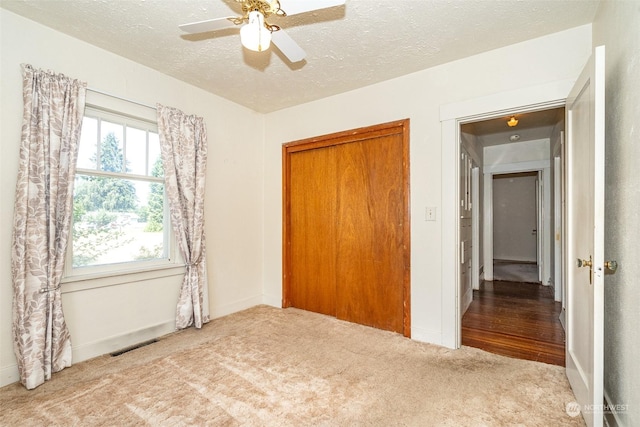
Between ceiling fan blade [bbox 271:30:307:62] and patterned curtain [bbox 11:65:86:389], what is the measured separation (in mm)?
1700

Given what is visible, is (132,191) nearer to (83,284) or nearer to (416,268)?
(83,284)

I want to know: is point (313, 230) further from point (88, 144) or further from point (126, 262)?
point (88, 144)

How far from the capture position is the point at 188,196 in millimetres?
2998

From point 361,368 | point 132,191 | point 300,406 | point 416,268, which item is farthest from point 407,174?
point 132,191

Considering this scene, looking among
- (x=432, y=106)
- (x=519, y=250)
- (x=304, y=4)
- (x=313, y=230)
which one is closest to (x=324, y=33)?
(x=304, y=4)

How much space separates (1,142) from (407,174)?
318 centimetres

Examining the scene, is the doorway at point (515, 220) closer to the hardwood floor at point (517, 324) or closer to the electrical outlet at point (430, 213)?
the hardwood floor at point (517, 324)

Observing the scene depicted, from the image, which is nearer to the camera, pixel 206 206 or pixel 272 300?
pixel 206 206

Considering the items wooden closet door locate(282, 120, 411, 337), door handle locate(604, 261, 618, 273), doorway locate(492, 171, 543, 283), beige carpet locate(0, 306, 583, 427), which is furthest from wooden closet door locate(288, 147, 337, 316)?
doorway locate(492, 171, 543, 283)

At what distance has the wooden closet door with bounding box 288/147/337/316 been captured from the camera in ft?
11.6

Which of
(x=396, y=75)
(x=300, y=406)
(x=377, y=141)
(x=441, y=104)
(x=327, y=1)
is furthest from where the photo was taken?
(x=377, y=141)

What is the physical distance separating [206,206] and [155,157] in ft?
2.30

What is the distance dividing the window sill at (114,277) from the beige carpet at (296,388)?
1.98 feet

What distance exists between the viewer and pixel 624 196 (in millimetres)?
1510
